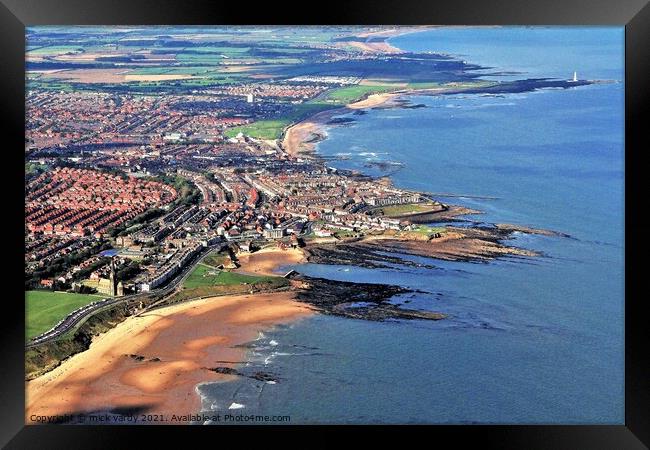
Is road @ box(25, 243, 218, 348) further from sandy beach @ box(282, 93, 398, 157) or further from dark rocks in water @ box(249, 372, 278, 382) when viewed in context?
sandy beach @ box(282, 93, 398, 157)

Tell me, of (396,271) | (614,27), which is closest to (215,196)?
(396,271)

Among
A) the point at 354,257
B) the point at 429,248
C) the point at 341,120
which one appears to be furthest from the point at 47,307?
the point at 341,120

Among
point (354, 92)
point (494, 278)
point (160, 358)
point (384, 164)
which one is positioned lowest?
point (160, 358)

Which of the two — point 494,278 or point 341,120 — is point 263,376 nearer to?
point 494,278

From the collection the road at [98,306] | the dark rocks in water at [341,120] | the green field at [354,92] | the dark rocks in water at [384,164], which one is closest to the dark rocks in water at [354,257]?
the road at [98,306]

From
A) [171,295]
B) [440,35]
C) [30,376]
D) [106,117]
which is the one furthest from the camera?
[106,117]
